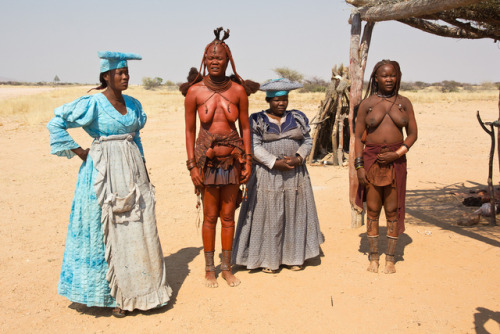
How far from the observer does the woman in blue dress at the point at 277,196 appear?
193 inches

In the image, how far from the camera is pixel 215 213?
4.68 metres

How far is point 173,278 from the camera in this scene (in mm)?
4988

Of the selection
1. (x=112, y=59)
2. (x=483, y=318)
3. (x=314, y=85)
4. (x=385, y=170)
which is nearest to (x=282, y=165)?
(x=385, y=170)

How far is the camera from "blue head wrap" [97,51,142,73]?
3.94 m

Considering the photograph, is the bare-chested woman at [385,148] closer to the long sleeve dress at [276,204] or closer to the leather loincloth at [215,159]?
the long sleeve dress at [276,204]

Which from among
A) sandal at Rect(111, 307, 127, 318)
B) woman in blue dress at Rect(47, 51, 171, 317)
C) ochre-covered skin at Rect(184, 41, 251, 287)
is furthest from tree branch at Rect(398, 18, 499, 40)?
sandal at Rect(111, 307, 127, 318)

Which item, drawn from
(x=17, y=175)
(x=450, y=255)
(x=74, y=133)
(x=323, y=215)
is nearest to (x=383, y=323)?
(x=450, y=255)

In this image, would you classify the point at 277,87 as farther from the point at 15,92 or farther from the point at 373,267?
the point at 15,92

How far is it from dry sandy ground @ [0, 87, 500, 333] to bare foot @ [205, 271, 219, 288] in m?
0.07

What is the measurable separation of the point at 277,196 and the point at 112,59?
6.89ft

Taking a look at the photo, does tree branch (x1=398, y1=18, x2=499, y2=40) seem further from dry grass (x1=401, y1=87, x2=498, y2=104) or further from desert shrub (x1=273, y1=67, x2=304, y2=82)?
desert shrub (x1=273, y1=67, x2=304, y2=82)

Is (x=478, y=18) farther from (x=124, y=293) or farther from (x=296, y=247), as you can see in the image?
(x=124, y=293)

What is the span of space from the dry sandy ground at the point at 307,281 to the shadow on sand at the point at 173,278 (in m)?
0.01

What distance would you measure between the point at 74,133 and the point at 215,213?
42.7 feet
